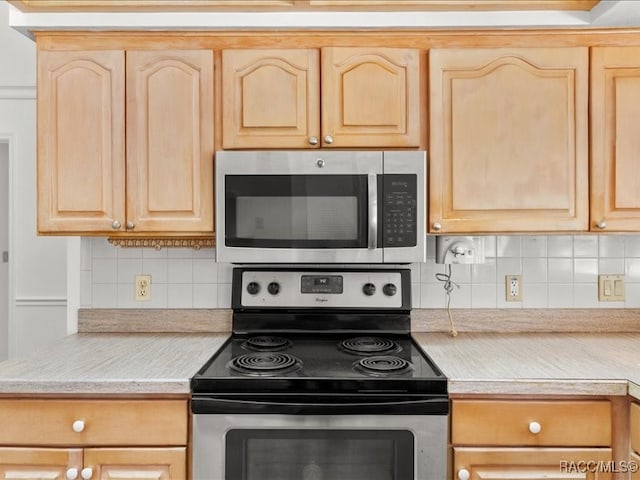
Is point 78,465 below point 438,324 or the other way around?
below

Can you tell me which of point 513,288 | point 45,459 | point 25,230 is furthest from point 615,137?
point 25,230

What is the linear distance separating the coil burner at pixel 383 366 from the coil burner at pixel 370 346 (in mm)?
107

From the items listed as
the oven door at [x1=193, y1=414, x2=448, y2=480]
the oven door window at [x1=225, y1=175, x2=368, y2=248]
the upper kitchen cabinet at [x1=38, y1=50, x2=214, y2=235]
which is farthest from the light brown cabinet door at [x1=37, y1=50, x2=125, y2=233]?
the oven door at [x1=193, y1=414, x2=448, y2=480]

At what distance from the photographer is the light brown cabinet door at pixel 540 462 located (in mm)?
1397

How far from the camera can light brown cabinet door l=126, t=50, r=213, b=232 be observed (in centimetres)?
177

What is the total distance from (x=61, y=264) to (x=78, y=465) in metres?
1.93

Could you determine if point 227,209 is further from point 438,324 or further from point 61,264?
point 61,264

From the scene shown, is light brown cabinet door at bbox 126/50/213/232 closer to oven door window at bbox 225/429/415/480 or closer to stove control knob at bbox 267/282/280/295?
stove control knob at bbox 267/282/280/295

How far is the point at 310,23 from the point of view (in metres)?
1.74

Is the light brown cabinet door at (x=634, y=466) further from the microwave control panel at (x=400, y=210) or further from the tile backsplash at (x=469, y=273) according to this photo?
the microwave control panel at (x=400, y=210)

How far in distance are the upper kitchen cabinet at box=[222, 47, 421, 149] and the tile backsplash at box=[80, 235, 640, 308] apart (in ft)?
1.86

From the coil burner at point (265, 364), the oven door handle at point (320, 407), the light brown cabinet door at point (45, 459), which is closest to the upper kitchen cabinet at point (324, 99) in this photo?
the coil burner at point (265, 364)

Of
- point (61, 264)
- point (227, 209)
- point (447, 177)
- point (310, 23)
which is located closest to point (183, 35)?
point (310, 23)

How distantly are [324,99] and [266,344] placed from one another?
94 centimetres
